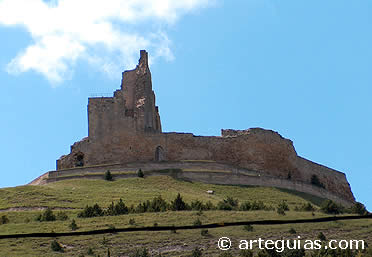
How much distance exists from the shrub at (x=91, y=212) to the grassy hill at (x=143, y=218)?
0.64 metres

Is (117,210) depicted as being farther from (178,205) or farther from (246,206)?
(246,206)

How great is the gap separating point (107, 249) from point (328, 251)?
10010 mm

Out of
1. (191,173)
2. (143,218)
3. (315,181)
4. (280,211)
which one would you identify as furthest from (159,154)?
(143,218)

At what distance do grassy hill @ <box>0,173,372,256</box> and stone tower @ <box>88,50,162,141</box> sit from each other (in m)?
6.57

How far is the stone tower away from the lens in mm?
67812

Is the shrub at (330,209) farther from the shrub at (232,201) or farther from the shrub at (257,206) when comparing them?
the shrub at (232,201)

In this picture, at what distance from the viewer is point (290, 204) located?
58344 millimetres

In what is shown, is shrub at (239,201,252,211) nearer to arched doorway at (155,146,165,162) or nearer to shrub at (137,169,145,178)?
shrub at (137,169,145,178)

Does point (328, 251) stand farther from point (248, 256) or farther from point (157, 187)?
point (157, 187)

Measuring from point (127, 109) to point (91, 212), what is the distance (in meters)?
21.2

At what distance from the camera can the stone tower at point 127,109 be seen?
67.8 meters

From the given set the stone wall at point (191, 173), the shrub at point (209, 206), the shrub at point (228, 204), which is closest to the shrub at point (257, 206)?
the shrub at point (228, 204)

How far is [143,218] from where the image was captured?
48.5 metres

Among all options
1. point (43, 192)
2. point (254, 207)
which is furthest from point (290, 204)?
point (43, 192)
